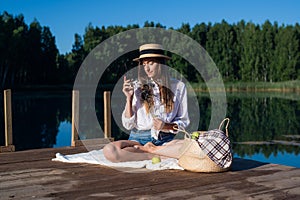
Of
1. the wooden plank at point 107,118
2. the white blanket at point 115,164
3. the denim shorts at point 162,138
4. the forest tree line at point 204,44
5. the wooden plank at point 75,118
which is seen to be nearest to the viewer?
the white blanket at point 115,164

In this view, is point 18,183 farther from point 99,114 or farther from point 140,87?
point 99,114

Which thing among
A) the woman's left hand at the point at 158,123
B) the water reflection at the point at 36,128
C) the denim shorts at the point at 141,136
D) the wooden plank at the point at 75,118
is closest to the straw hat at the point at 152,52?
the woman's left hand at the point at 158,123

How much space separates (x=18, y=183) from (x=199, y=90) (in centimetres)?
2735

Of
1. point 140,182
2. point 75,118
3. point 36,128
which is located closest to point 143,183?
point 140,182

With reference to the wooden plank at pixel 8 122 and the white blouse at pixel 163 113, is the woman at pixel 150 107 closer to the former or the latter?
the white blouse at pixel 163 113

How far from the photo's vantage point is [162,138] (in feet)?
11.6

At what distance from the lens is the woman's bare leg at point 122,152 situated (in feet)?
11.3

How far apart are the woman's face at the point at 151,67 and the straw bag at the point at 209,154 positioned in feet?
2.20

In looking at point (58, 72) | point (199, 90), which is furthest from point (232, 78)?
point (58, 72)

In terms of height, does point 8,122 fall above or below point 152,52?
below

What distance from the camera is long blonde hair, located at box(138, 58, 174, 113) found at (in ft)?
11.4

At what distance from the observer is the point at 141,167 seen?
3.35 metres

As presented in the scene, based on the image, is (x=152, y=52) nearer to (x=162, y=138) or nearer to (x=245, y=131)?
(x=162, y=138)

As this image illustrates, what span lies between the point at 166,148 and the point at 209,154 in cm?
50
